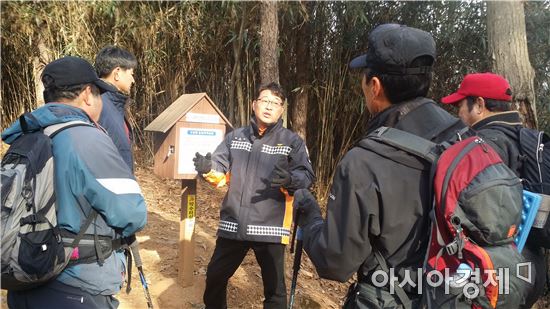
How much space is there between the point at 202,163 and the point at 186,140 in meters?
0.35

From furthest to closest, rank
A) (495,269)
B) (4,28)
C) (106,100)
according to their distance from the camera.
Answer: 1. (4,28)
2. (106,100)
3. (495,269)

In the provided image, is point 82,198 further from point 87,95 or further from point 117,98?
point 117,98

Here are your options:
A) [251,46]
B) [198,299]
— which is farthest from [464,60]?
[198,299]

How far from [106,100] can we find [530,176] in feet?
7.94

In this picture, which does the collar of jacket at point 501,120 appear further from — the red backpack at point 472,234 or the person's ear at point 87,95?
the person's ear at point 87,95

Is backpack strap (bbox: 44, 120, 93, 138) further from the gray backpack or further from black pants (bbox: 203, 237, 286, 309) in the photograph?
black pants (bbox: 203, 237, 286, 309)

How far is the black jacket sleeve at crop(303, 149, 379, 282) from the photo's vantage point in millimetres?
1377

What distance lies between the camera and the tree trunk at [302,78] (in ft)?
19.7

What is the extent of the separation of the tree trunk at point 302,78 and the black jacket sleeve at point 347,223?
4524 mm

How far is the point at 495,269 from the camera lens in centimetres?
126

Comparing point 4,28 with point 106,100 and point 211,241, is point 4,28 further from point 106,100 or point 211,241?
point 106,100

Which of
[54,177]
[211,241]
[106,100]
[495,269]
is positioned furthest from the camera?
[211,241]

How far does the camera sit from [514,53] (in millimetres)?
3740

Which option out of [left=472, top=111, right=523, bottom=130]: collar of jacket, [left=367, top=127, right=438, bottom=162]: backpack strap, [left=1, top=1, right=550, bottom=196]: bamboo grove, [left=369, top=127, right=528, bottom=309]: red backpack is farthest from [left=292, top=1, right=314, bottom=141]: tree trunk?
[left=369, top=127, right=528, bottom=309]: red backpack
